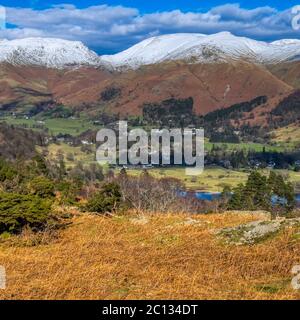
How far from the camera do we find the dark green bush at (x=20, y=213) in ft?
43.3

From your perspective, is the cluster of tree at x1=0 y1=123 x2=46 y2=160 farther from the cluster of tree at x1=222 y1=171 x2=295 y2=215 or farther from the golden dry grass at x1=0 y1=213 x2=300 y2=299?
the golden dry grass at x1=0 y1=213 x2=300 y2=299

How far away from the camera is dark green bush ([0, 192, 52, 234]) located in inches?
520

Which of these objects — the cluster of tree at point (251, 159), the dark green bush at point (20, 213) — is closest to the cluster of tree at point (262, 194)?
the dark green bush at point (20, 213)

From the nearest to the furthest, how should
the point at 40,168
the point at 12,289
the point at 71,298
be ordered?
the point at 71,298 → the point at 12,289 → the point at 40,168

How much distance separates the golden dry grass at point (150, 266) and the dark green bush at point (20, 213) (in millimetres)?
680

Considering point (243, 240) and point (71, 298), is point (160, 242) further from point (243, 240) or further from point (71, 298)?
point (71, 298)

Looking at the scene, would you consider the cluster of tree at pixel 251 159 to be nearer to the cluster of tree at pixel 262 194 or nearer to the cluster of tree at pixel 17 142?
the cluster of tree at pixel 17 142

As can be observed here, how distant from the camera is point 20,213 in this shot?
13297 mm

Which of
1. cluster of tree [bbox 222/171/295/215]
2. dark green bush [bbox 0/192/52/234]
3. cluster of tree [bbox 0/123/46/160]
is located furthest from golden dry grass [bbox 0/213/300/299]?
cluster of tree [bbox 0/123/46/160]

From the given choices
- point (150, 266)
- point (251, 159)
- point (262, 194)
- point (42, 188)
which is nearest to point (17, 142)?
point (251, 159)

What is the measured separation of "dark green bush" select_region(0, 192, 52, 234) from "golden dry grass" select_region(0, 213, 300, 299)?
2.23 ft

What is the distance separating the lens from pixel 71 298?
335 inches
